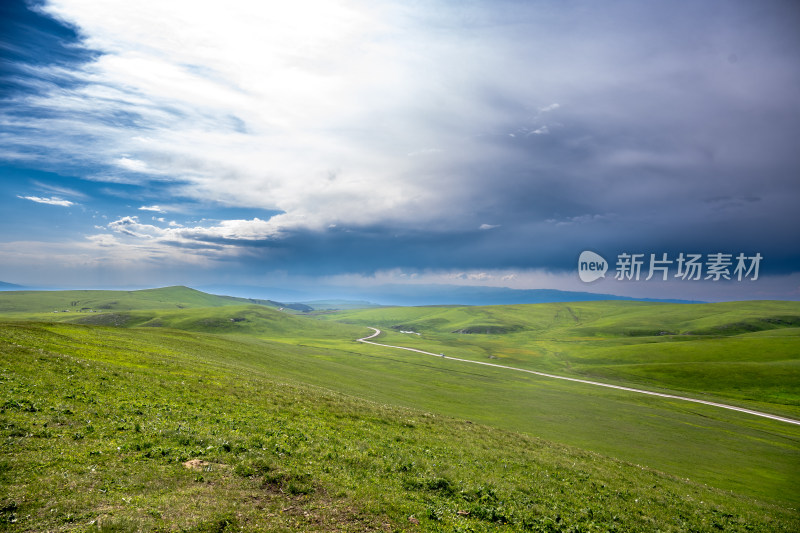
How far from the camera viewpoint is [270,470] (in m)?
19.0

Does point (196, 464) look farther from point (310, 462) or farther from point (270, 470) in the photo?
point (310, 462)

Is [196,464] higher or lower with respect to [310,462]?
Result: higher

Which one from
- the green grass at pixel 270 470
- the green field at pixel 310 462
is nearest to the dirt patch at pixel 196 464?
the green field at pixel 310 462

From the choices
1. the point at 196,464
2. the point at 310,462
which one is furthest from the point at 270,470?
the point at 196,464

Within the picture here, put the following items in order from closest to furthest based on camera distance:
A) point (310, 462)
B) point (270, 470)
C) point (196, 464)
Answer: point (196, 464) < point (270, 470) < point (310, 462)

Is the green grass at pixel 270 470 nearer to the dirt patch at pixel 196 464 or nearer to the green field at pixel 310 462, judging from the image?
the green field at pixel 310 462

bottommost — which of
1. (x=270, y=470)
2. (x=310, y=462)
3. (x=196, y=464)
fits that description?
(x=310, y=462)

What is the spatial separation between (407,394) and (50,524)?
58288 mm

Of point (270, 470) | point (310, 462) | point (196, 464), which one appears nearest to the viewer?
point (196, 464)

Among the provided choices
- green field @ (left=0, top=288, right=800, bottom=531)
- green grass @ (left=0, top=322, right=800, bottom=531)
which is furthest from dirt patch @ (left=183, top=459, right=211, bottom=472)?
green grass @ (left=0, top=322, right=800, bottom=531)

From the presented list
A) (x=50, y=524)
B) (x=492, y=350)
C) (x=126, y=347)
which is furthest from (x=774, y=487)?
(x=492, y=350)

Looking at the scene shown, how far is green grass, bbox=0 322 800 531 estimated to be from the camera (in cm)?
1434

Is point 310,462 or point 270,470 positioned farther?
point 310,462

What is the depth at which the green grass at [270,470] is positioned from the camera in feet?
47.0
